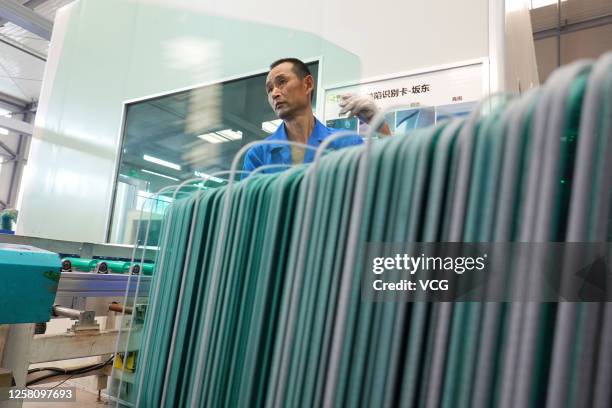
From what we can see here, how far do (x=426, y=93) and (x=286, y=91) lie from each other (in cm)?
59

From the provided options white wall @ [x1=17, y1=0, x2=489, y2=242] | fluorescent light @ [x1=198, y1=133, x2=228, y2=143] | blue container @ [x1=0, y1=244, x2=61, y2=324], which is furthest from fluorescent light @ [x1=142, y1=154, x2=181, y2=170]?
blue container @ [x1=0, y1=244, x2=61, y2=324]

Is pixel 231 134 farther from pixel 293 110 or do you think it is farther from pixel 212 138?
pixel 293 110

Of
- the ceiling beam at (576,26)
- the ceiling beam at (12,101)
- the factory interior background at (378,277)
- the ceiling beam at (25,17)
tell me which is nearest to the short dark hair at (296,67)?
the factory interior background at (378,277)

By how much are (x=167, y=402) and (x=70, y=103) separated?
3469mm

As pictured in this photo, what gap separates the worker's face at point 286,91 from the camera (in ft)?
4.86

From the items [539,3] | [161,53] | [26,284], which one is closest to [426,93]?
[26,284]

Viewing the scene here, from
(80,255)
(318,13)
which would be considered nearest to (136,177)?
(80,255)

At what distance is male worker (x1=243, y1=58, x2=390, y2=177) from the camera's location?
1383mm

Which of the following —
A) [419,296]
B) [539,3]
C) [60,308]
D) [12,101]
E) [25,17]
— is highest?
[539,3]

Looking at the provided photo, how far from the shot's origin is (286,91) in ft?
4.91

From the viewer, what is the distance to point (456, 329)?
0.39 metres

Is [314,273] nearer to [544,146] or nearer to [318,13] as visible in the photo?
[544,146]

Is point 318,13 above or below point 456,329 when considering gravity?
above

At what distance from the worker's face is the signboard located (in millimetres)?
325
